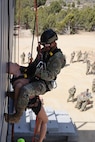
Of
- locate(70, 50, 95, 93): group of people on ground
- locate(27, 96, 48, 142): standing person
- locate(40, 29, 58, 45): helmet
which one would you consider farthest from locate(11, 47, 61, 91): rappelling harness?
locate(70, 50, 95, 93): group of people on ground

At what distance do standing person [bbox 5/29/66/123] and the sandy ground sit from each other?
5.36 meters

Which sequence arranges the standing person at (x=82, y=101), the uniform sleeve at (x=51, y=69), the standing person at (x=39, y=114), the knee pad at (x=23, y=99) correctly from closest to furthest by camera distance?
the uniform sleeve at (x=51, y=69)
the knee pad at (x=23, y=99)
the standing person at (x=39, y=114)
the standing person at (x=82, y=101)

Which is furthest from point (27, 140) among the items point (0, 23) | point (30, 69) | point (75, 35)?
point (75, 35)

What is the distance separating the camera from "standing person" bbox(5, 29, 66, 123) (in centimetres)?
478

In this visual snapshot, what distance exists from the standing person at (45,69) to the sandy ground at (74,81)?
536cm

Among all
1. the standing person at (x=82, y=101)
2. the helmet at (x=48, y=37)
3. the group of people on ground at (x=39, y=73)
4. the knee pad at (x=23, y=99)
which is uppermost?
the helmet at (x=48, y=37)

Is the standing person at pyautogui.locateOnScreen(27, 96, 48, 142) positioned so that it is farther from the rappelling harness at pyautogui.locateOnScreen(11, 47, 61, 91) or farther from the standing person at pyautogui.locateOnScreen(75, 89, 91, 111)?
the standing person at pyautogui.locateOnScreen(75, 89, 91, 111)

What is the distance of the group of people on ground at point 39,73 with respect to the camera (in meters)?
4.78

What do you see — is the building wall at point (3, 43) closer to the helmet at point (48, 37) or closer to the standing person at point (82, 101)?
the helmet at point (48, 37)

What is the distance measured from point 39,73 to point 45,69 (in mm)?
86

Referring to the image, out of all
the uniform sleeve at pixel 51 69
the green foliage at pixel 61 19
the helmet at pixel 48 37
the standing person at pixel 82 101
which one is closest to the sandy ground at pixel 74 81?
the standing person at pixel 82 101

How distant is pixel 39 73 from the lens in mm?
4785

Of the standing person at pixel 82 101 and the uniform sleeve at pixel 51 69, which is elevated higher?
the uniform sleeve at pixel 51 69

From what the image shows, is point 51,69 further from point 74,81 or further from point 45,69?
point 74,81
